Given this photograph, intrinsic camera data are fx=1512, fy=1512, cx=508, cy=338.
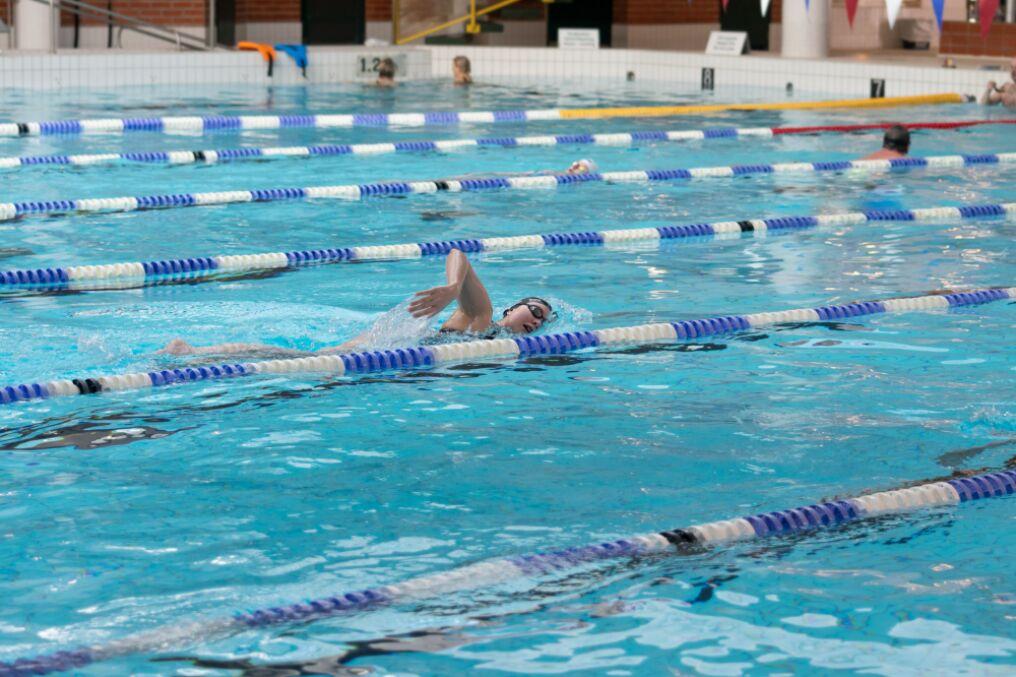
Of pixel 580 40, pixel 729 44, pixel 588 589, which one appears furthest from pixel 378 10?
pixel 588 589

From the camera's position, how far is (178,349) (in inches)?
217

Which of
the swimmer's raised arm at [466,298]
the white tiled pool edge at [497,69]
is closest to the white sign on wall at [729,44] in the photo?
the white tiled pool edge at [497,69]

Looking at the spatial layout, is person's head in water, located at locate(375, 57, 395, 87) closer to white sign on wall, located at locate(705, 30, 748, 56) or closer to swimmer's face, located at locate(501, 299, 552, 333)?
white sign on wall, located at locate(705, 30, 748, 56)

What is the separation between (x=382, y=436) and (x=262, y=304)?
2047 millimetres

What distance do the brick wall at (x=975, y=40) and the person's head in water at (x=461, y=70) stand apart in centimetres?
656

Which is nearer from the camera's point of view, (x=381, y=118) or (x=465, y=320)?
(x=465, y=320)

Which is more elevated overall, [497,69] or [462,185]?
[497,69]

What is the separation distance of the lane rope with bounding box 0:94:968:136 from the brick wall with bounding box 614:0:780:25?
8.99m

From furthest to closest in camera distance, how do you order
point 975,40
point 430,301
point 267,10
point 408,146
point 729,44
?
point 267,10 < point 975,40 < point 729,44 < point 408,146 < point 430,301

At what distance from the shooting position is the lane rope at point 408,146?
10.9 metres

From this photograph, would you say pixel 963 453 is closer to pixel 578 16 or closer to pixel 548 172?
pixel 548 172

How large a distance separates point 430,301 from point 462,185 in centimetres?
509

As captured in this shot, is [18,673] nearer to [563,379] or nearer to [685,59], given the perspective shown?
[563,379]

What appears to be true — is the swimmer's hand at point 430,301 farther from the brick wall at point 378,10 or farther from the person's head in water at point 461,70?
the brick wall at point 378,10
